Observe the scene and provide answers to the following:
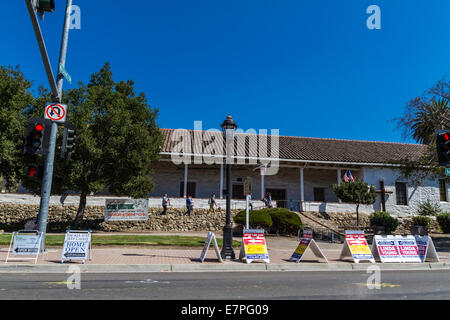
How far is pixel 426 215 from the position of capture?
89.0 feet

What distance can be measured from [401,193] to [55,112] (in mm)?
28989

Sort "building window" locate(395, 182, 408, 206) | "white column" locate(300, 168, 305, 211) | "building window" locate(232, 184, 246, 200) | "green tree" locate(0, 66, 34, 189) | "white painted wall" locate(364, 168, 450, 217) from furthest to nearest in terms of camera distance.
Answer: "building window" locate(232, 184, 246, 200)
"building window" locate(395, 182, 408, 206)
"white painted wall" locate(364, 168, 450, 217)
"white column" locate(300, 168, 305, 211)
"green tree" locate(0, 66, 34, 189)

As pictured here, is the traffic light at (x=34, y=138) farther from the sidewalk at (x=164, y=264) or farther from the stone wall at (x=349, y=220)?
the stone wall at (x=349, y=220)

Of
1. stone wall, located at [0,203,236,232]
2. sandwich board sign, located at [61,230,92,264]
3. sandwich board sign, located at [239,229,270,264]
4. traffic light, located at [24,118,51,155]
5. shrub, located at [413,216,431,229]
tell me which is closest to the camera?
sandwich board sign, located at [61,230,92,264]

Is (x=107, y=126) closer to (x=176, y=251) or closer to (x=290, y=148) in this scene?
(x=176, y=251)

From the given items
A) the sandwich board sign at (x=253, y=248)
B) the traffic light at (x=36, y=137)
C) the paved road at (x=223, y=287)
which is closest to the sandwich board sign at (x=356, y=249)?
the paved road at (x=223, y=287)

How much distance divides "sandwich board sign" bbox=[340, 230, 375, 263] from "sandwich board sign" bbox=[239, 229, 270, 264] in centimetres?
291

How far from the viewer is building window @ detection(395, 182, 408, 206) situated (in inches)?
1127

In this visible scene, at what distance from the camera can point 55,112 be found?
36.2 ft

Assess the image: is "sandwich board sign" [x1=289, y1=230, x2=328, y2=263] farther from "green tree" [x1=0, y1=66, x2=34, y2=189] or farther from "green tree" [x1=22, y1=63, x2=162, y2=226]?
"green tree" [x1=0, y1=66, x2=34, y2=189]

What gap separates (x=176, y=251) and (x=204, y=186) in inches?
613

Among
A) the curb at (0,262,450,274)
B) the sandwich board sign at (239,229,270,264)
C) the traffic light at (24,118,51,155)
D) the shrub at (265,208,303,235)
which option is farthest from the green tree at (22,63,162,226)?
the sandwich board sign at (239,229,270,264)

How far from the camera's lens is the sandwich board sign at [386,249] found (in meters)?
10.8

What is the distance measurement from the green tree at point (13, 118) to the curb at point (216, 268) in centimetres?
1022
